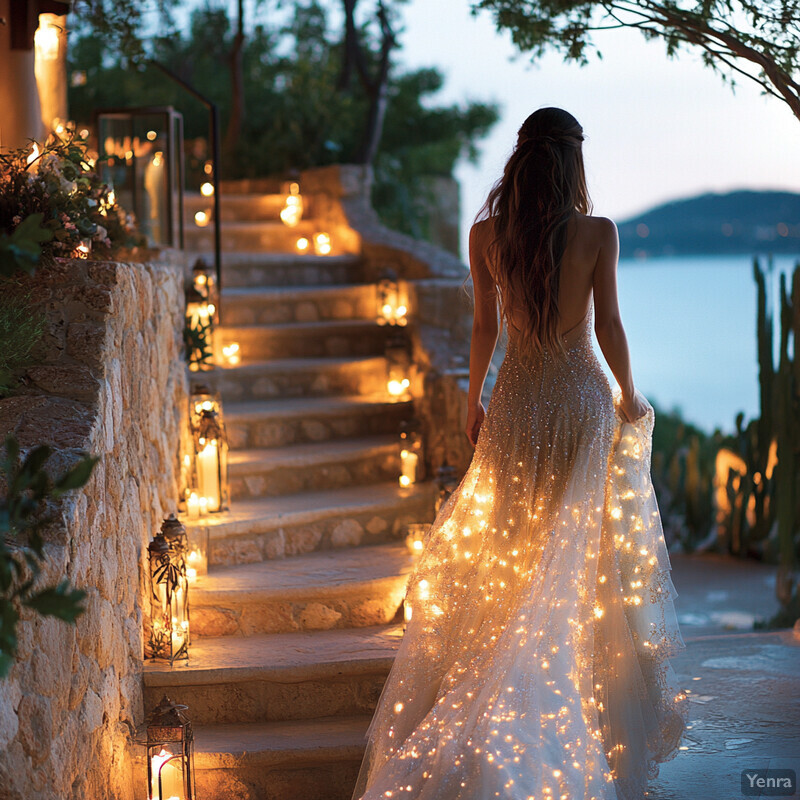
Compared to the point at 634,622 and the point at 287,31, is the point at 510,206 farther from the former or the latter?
the point at 287,31

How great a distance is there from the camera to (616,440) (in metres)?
3.04

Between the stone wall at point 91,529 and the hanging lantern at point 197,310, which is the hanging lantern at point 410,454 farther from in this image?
the stone wall at point 91,529

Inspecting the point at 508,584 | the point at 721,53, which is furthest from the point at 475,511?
the point at 721,53

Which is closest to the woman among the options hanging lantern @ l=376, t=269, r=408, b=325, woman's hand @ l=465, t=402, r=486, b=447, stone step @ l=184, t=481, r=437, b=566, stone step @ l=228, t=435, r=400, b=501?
woman's hand @ l=465, t=402, r=486, b=447

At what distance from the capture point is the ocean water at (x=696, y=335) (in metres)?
34.7

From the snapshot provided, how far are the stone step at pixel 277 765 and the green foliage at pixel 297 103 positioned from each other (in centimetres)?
615

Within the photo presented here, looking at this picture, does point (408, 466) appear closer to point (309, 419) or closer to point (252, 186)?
point (309, 419)

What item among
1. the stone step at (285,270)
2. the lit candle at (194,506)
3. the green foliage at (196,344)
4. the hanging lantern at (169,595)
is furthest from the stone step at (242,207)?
the hanging lantern at (169,595)

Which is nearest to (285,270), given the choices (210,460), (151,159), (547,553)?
(151,159)

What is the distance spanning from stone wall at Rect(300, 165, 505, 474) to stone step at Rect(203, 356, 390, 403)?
33 cm

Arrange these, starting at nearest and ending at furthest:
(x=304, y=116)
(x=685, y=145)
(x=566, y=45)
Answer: (x=566, y=45)
(x=304, y=116)
(x=685, y=145)

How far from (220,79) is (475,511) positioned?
32.3 feet

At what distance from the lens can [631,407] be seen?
3029 millimetres

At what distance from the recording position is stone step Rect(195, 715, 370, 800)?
11.0ft
